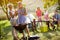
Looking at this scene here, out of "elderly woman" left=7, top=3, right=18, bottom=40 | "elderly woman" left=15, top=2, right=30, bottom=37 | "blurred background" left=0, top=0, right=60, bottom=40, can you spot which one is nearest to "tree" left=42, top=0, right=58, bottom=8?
"blurred background" left=0, top=0, right=60, bottom=40

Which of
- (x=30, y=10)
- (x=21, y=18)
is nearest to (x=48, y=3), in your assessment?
(x=30, y=10)

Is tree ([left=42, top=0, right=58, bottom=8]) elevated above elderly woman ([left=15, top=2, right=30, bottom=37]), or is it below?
above

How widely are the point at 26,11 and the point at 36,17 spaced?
12cm

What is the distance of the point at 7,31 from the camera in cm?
183

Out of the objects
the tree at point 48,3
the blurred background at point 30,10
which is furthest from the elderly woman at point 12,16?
the tree at point 48,3

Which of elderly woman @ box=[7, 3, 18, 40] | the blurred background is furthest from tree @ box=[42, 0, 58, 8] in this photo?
elderly woman @ box=[7, 3, 18, 40]

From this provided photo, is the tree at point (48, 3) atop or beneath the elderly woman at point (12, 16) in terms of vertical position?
atop

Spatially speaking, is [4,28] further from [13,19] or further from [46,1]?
[46,1]

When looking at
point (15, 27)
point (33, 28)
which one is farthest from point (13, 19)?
point (33, 28)

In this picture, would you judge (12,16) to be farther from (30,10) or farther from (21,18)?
(30,10)

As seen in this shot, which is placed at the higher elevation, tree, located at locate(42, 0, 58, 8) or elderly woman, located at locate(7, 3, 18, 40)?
tree, located at locate(42, 0, 58, 8)

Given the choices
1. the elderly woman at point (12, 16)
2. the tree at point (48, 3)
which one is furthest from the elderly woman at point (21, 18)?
the tree at point (48, 3)

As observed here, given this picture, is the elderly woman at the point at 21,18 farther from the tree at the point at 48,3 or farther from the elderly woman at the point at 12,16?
the tree at the point at 48,3

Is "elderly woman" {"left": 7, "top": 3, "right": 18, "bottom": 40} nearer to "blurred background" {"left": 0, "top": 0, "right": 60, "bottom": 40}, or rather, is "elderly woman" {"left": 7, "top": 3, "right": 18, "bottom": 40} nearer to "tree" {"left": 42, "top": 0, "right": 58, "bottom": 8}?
"blurred background" {"left": 0, "top": 0, "right": 60, "bottom": 40}
